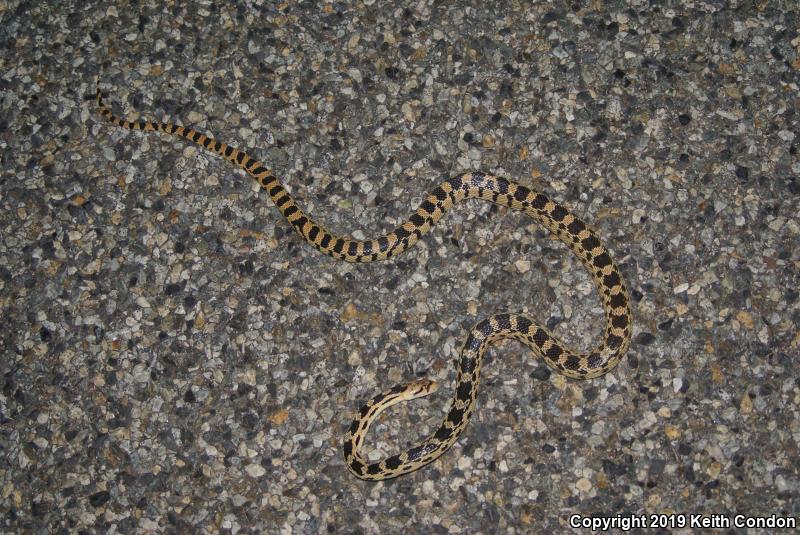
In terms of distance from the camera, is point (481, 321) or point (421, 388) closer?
point (421, 388)

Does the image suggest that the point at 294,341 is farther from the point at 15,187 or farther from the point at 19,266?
the point at 15,187

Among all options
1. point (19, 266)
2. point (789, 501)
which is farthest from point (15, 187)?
point (789, 501)

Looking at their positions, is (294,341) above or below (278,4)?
below

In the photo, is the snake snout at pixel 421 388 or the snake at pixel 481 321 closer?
the snake at pixel 481 321

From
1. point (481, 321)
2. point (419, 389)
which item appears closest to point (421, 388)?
point (419, 389)

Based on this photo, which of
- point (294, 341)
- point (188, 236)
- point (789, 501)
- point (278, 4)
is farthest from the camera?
point (278, 4)

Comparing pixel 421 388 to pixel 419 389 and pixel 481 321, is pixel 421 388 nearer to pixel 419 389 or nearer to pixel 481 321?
pixel 419 389

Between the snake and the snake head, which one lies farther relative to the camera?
the snake head

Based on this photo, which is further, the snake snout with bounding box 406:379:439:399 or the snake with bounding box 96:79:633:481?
the snake snout with bounding box 406:379:439:399
